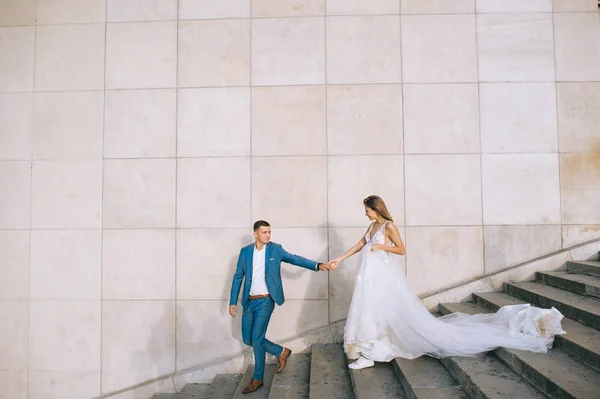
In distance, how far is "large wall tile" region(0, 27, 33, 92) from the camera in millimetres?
5582

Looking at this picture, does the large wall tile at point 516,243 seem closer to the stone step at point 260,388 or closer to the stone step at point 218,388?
the stone step at point 260,388

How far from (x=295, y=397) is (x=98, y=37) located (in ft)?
17.5

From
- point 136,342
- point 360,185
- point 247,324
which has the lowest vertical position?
point 136,342

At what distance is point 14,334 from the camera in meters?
5.34

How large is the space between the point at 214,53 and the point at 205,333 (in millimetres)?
3791

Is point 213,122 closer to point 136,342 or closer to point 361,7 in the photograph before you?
point 361,7

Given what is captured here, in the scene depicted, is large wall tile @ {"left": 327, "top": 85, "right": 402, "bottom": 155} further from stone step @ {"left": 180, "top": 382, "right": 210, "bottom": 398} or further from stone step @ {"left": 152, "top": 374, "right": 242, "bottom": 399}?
stone step @ {"left": 180, "top": 382, "right": 210, "bottom": 398}

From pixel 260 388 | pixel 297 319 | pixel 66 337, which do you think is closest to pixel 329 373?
pixel 260 388

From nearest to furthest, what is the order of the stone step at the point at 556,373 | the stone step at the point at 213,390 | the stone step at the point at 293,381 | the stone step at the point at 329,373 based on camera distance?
the stone step at the point at 556,373 → the stone step at the point at 329,373 → the stone step at the point at 293,381 → the stone step at the point at 213,390

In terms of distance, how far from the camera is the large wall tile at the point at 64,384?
206 inches

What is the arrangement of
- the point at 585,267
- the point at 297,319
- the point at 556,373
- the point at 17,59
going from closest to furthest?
the point at 556,373
the point at 585,267
the point at 297,319
the point at 17,59

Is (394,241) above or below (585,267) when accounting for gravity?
above

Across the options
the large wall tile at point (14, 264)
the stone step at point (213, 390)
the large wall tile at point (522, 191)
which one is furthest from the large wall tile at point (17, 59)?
the large wall tile at point (522, 191)

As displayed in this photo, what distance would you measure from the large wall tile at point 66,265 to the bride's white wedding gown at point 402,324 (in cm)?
358
